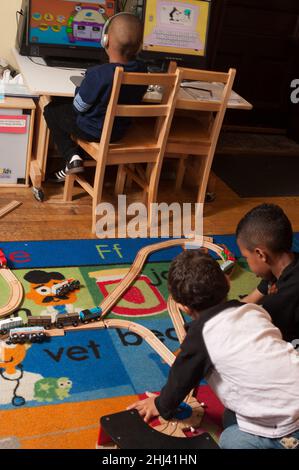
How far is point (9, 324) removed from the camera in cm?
248

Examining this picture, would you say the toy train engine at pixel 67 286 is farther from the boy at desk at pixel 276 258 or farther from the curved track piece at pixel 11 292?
the boy at desk at pixel 276 258

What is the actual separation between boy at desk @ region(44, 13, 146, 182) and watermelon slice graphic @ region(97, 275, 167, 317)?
2.70ft

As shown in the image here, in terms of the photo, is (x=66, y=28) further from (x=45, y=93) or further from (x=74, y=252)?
(x=74, y=252)

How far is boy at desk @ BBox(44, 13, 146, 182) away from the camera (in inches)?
123

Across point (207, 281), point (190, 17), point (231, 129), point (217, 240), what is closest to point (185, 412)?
point (207, 281)

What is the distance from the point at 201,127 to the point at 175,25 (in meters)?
0.71

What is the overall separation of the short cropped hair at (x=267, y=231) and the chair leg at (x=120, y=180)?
69.2 inches

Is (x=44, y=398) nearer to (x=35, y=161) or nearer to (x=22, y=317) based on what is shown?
(x=22, y=317)

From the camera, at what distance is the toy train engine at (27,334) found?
7.98 ft

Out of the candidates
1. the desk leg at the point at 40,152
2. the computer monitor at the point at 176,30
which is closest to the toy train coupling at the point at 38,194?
the desk leg at the point at 40,152

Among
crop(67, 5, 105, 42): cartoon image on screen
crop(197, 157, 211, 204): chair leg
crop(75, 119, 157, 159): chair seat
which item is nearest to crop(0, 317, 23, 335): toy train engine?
crop(75, 119, 157, 159): chair seat

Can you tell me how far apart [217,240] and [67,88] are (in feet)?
3.96

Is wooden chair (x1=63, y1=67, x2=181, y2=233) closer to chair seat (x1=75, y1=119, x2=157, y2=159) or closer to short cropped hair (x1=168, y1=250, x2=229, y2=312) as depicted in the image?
chair seat (x1=75, y1=119, x2=157, y2=159)

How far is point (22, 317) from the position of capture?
2.59 meters
